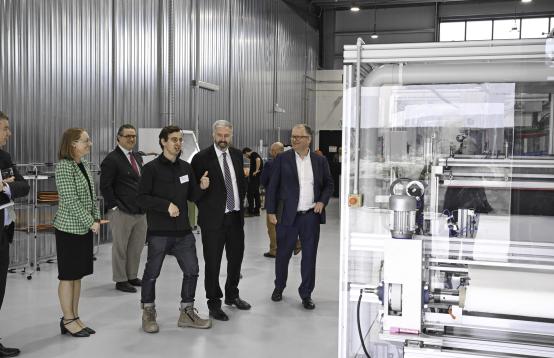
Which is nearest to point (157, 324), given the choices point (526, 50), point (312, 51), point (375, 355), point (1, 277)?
point (1, 277)

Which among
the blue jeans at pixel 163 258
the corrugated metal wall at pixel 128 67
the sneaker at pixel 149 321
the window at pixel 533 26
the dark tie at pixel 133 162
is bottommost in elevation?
the sneaker at pixel 149 321

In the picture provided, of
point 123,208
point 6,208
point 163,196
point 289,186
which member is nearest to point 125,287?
point 123,208

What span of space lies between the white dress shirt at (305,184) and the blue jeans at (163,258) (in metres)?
1.11

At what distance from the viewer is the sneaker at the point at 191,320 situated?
161 inches

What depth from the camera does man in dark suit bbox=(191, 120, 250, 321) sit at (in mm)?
4266

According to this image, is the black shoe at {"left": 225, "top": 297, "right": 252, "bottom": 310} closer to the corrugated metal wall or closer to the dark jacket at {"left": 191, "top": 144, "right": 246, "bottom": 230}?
the dark jacket at {"left": 191, "top": 144, "right": 246, "bottom": 230}

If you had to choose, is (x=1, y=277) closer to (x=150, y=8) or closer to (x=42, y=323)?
(x=42, y=323)

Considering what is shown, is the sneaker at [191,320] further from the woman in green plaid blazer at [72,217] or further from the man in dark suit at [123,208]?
the man in dark suit at [123,208]

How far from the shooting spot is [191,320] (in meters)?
4.12

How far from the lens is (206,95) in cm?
1078

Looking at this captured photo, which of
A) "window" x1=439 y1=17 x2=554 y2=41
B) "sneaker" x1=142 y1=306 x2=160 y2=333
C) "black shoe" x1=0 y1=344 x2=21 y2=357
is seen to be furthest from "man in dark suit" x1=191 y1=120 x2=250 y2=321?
"window" x1=439 y1=17 x2=554 y2=41

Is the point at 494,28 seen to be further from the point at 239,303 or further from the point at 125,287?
the point at 125,287

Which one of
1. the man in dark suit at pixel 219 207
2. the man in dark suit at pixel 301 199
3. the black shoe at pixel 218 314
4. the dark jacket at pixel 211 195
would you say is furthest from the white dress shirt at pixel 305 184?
the black shoe at pixel 218 314

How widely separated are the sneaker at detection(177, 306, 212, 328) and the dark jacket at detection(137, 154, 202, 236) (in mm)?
613
